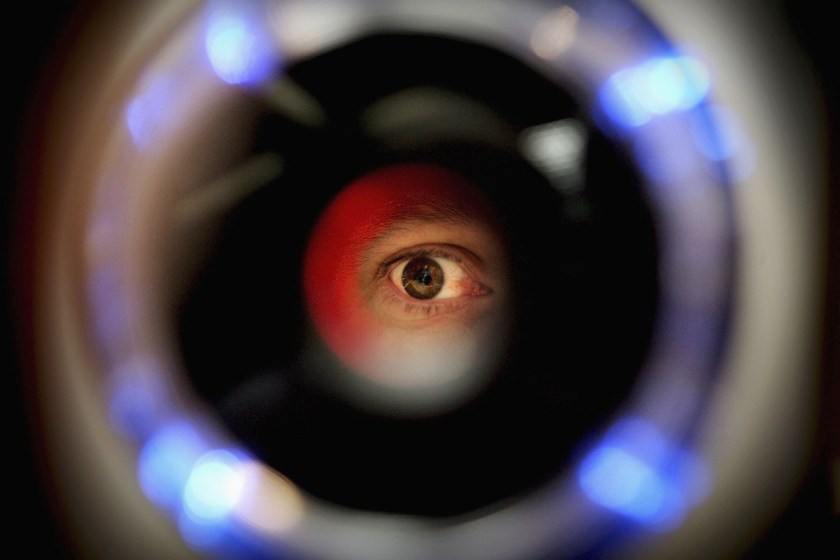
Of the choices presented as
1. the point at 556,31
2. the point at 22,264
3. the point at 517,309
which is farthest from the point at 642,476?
the point at 22,264

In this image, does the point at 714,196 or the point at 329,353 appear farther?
the point at 329,353

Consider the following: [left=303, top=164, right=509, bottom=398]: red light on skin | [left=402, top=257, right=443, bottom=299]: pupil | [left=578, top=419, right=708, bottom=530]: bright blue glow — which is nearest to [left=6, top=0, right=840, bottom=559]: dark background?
[left=578, top=419, right=708, bottom=530]: bright blue glow

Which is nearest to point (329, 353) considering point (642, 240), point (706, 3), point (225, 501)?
point (225, 501)

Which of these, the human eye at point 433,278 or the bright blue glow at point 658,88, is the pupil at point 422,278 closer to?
the human eye at point 433,278

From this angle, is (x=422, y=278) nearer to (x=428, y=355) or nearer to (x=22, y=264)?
(x=428, y=355)

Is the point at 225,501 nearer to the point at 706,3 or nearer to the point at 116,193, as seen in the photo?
the point at 116,193

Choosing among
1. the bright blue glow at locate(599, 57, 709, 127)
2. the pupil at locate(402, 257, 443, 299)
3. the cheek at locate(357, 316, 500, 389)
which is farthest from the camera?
the pupil at locate(402, 257, 443, 299)

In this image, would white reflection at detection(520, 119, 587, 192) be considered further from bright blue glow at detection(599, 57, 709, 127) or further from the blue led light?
the blue led light
